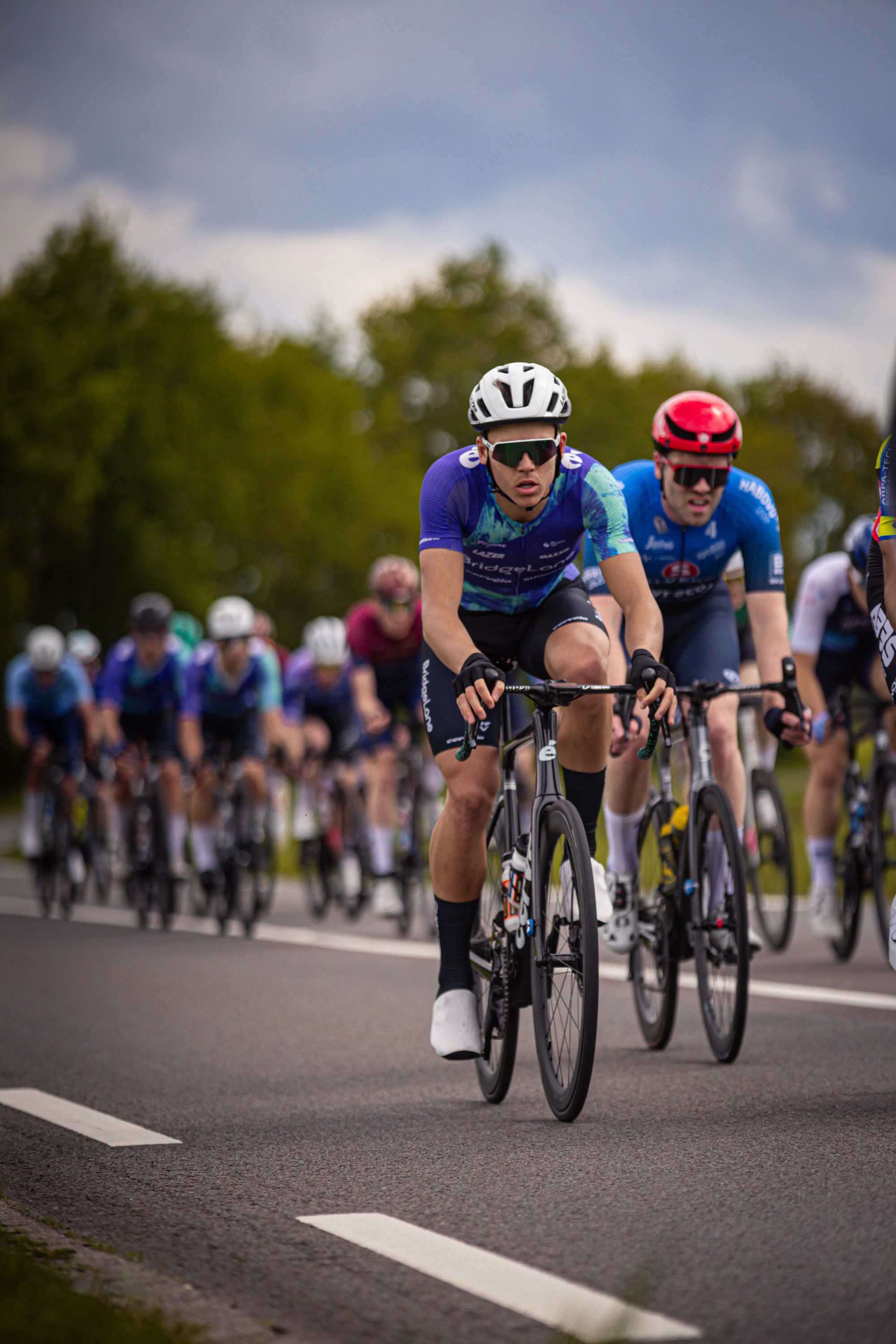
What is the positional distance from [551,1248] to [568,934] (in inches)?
60.4

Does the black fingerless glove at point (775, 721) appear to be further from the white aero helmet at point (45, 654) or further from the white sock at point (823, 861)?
the white aero helmet at point (45, 654)

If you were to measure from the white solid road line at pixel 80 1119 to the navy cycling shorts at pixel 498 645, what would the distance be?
1516mm

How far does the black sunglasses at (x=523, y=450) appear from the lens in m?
5.51

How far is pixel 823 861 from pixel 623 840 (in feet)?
8.38

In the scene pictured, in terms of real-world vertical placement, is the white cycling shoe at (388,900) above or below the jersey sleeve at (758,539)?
below

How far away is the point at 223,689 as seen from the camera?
1269 centimetres

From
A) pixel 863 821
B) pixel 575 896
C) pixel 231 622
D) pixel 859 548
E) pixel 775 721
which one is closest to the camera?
pixel 575 896

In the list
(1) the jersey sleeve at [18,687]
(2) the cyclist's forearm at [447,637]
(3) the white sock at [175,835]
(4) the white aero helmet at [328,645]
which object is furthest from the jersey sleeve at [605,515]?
(1) the jersey sleeve at [18,687]

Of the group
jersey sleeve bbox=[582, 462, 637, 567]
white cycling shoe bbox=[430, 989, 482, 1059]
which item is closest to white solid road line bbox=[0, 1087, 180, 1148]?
white cycling shoe bbox=[430, 989, 482, 1059]

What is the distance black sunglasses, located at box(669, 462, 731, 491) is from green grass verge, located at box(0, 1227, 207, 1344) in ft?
13.7

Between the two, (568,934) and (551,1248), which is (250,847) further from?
(551,1248)

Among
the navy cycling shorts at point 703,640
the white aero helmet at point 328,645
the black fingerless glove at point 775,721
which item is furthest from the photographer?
the white aero helmet at point 328,645

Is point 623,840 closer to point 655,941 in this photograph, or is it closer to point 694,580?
A: point 655,941

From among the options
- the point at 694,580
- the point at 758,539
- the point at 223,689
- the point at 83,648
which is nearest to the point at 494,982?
the point at 694,580
